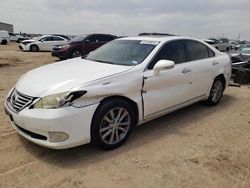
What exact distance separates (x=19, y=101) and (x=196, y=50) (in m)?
3.46

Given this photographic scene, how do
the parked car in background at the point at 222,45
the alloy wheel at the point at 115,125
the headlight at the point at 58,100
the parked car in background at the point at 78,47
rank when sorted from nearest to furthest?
the headlight at the point at 58,100, the alloy wheel at the point at 115,125, the parked car in background at the point at 78,47, the parked car in background at the point at 222,45

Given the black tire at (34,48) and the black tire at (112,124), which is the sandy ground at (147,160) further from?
the black tire at (34,48)

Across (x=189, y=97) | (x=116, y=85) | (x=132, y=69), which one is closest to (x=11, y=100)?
(x=116, y=85)

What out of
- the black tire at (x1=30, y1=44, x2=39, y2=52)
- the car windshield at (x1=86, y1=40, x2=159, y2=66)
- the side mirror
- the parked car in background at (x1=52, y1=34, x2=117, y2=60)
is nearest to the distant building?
the black tire at (x1=30, y1=44, x2=39, y2=52)

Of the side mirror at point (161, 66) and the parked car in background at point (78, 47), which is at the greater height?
the side mirror at point (161, 66)

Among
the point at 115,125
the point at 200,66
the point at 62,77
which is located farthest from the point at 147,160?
the point at 200,66

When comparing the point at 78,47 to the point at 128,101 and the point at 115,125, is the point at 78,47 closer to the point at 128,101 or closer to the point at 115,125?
the point at 128,101

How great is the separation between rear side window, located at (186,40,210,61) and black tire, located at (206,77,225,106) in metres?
0.67

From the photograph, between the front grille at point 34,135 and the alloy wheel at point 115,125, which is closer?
the front grille at point 34,135

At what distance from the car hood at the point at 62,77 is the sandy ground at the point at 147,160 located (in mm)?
847

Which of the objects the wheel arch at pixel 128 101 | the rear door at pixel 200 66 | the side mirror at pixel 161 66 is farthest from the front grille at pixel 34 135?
the rear door at pixel 200 66

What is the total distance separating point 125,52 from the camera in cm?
488

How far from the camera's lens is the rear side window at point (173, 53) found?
4.69m

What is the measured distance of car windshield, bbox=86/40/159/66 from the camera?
180 inches
